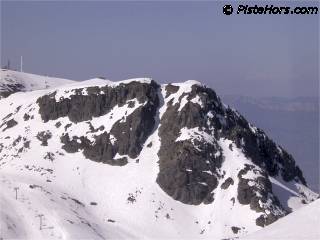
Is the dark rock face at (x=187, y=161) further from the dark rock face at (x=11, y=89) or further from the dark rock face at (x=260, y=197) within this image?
the dark rock face at (x=11, y=89)

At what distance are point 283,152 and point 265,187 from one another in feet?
103

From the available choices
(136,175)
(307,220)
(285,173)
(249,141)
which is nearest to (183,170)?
(136,175)

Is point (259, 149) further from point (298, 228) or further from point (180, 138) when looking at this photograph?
point (298, 228)

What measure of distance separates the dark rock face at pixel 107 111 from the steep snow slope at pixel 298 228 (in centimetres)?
9527

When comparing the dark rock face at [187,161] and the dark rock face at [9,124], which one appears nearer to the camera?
the dark rock face at [187,161]

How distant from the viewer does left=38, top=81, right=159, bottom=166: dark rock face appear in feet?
408

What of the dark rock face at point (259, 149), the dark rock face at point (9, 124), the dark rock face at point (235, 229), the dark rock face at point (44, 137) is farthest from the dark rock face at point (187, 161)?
the dark rock face at point (9, 124)

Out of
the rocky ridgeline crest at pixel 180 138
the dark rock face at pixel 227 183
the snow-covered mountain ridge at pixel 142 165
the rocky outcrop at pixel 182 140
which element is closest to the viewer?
the snow-covered mountain ridge at pixel 142 165

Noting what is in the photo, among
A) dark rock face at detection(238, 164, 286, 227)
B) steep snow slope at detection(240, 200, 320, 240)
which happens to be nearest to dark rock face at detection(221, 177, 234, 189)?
dark rock face at detection(238, 164, 286, 227)

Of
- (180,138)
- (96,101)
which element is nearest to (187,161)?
(180,138)

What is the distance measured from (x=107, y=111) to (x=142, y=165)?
17.2 metres

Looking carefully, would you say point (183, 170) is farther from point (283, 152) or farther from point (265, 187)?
point (283, 152)

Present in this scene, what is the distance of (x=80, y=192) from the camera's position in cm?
11562

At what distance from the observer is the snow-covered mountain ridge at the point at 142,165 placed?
106 m
